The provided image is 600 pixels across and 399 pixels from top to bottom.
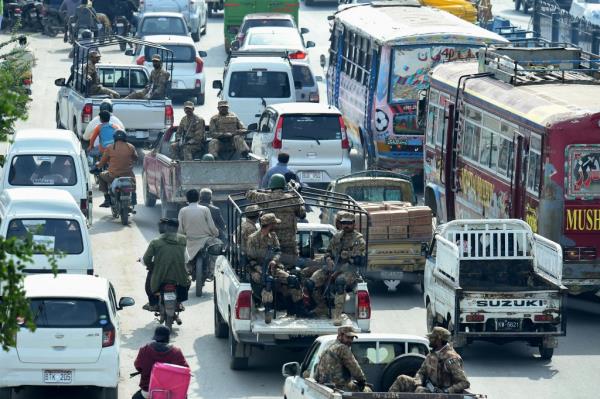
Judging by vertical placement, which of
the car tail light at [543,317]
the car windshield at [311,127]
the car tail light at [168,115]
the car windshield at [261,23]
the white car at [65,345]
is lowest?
the car windshield at [261,23]

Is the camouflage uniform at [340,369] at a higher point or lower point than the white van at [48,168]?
higher

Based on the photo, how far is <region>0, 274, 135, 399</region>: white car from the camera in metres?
17.1

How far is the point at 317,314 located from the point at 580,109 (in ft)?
16.6

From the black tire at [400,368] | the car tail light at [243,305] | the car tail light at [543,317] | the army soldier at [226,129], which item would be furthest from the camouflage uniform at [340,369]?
the army soldier at [226,129]

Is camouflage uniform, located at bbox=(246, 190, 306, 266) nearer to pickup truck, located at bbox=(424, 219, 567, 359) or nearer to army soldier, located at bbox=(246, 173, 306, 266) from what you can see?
army soldier, located at bbox=(246, 173, 306, 266)

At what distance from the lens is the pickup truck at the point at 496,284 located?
2012 cm

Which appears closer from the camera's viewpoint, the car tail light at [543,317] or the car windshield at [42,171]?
the car tail light at [543,317]

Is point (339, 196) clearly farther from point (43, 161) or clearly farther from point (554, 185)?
point (43, 161)

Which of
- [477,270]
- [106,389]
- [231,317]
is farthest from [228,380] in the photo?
[477,270]

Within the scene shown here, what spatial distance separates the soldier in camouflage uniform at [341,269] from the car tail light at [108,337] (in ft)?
8.45

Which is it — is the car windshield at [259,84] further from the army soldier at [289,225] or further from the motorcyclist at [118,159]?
the army soldier at [289,225]

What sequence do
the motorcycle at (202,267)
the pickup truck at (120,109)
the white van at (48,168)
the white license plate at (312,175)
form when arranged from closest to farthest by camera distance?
the motorcycle at (202,267) < the white van at (48,168) < the white license plate at (312,175) < the pickup truck at (120,109)

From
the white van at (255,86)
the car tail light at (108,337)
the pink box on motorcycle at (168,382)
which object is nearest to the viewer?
the pink box on motorcycle at (168,382)

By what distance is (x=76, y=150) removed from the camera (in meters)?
26.2
